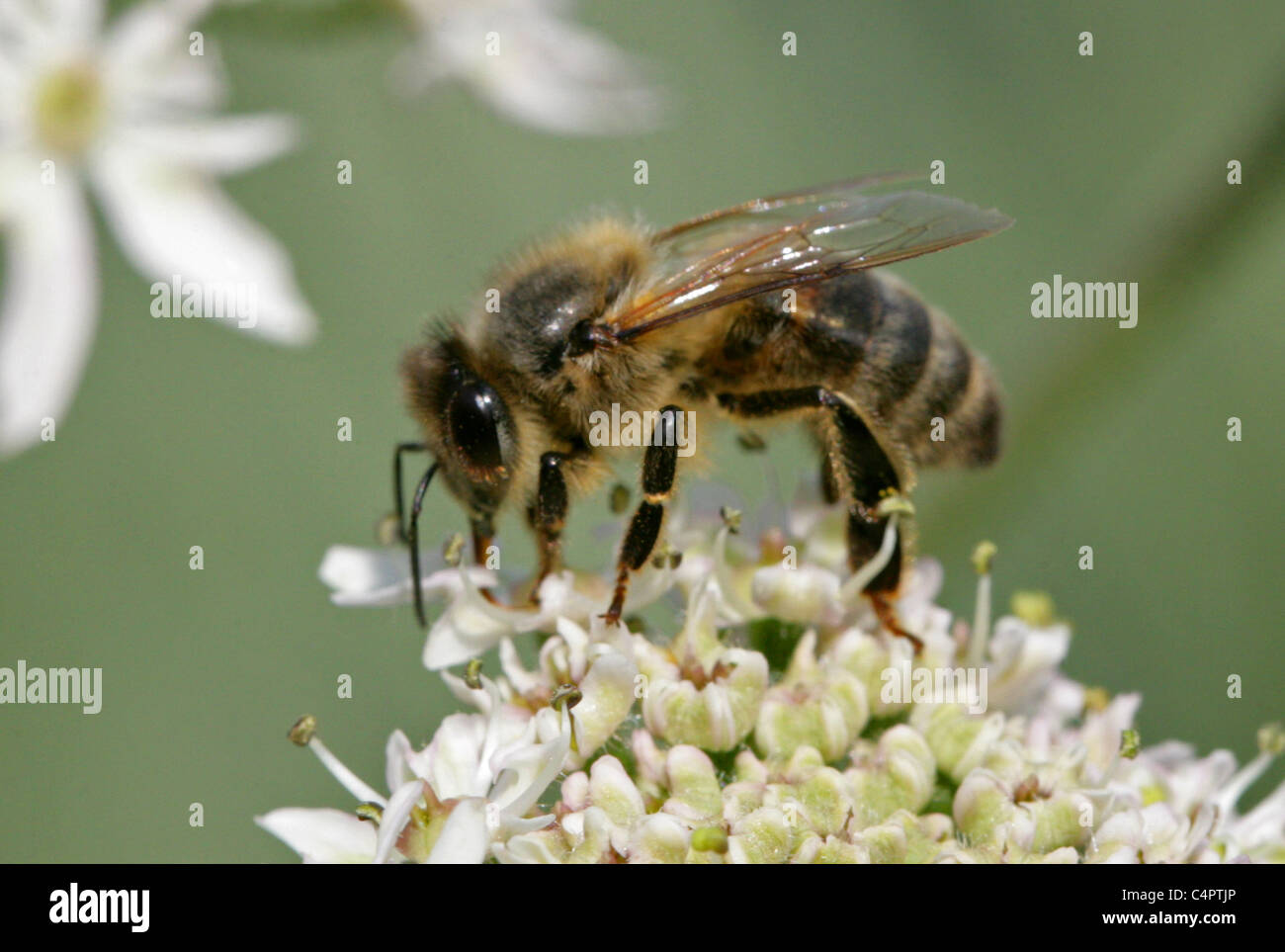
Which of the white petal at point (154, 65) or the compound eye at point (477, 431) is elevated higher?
the white petal at point (154, 65)

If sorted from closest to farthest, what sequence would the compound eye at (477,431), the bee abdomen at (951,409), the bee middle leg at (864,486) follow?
1. the compound eye at (477,431)
2. the bee middle leg at (864,486)
3. the bee abdomen at (951,409)

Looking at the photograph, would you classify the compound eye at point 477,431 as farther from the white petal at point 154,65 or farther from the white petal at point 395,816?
the white petal at point 154,65

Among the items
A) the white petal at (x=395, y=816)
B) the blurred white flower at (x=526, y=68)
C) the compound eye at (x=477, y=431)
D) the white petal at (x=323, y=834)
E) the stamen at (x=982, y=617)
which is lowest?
the white petal at (x=323, y=834)

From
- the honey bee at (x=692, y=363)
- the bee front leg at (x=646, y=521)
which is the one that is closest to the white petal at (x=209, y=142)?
the honey bee at (x=692, y=363)

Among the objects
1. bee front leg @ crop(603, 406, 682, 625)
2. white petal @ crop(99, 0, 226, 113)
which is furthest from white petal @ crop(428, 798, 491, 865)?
white petal @ crop(99, 0, 226, 113)

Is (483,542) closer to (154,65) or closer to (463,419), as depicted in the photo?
(463,419)
